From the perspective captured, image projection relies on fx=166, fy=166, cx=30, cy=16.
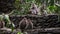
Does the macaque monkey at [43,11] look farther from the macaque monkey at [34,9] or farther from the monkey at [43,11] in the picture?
the macaque monkey at [34,9]

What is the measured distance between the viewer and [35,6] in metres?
3.80

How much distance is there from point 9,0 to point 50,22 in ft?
4.30

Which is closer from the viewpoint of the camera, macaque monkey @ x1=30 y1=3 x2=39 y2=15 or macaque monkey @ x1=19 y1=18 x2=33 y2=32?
macaque monkey @ x1=19 y1=18 x2=33 y2=32

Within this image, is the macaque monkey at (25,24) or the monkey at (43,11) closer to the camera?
the macaque monkey at (25,24)

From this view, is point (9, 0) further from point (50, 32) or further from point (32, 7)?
point (50, 32)

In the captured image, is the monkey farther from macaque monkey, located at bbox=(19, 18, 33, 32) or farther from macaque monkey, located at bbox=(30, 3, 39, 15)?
macaque monkey, located at bbox=(19, 18, 33, 32)

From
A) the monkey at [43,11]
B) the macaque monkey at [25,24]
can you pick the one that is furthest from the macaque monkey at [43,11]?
the macaque monkey at [25,24]

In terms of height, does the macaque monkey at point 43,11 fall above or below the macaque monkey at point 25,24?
above

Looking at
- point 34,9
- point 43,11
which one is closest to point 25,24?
point 34,9

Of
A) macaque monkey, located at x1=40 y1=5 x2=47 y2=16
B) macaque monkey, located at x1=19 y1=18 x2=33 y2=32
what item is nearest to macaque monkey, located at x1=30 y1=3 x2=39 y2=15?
macaque monkey, located at x1=40 y1=5 x2=47 y2=16

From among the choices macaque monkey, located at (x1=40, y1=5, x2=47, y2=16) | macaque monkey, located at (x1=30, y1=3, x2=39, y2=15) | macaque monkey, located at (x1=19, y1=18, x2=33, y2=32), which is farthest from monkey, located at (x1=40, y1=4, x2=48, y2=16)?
macaque monkey, located at (x1=19, y1=18, x2=33, y2=32)

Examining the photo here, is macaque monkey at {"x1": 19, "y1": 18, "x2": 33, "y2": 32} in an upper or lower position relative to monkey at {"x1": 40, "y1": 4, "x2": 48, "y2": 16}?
lower

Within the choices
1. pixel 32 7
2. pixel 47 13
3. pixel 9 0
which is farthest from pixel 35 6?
pixel 9 0

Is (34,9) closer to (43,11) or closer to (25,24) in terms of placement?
(43,11)
